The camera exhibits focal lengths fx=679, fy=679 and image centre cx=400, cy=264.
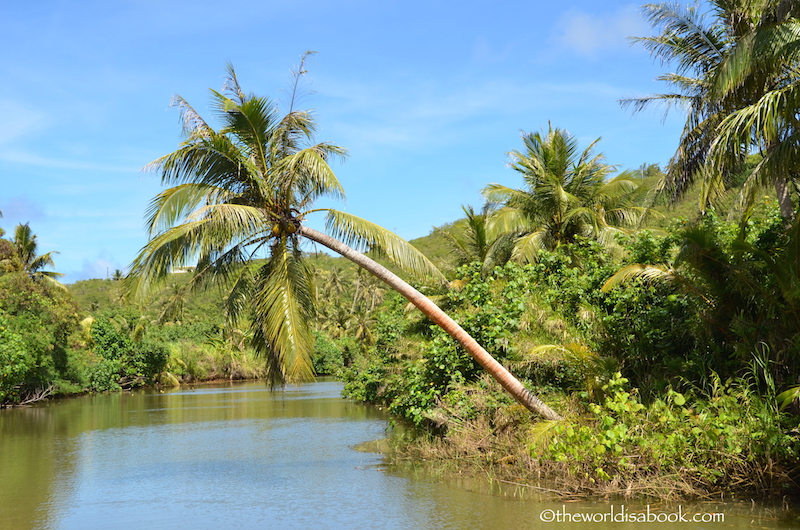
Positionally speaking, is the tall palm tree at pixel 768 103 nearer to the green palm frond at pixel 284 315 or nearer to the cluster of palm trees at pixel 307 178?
the cluster of palm trees at pixel 307 178


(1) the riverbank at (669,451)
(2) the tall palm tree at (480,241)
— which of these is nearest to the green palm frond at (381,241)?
(1) the riverbank at (669,451)

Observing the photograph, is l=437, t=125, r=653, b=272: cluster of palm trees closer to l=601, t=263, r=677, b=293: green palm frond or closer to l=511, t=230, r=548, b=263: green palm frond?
l=511, t=230, r=548, b=263: green palm frond

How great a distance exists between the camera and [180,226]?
10.6 metres

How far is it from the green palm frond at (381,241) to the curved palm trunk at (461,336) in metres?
0.22

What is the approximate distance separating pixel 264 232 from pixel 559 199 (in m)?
10.3

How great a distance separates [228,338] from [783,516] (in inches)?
1959

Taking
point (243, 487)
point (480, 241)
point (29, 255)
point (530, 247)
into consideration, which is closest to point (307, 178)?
point (243, 487)

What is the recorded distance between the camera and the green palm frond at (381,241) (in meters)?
11.3

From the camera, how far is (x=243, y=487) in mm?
12391

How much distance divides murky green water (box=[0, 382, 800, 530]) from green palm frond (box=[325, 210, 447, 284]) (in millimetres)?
3737

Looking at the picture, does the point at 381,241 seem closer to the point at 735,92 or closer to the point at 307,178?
the point at 307,178

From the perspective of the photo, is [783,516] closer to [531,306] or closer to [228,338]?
[531,306]

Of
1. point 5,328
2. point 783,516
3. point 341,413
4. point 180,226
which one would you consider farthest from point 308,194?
point 5,328

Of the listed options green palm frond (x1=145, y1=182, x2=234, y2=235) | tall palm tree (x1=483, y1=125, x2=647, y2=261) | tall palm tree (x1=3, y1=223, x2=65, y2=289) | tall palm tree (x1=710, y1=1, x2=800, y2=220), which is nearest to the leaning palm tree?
green palm frond (x1=145, y1=182, x2=234, y2=235)
